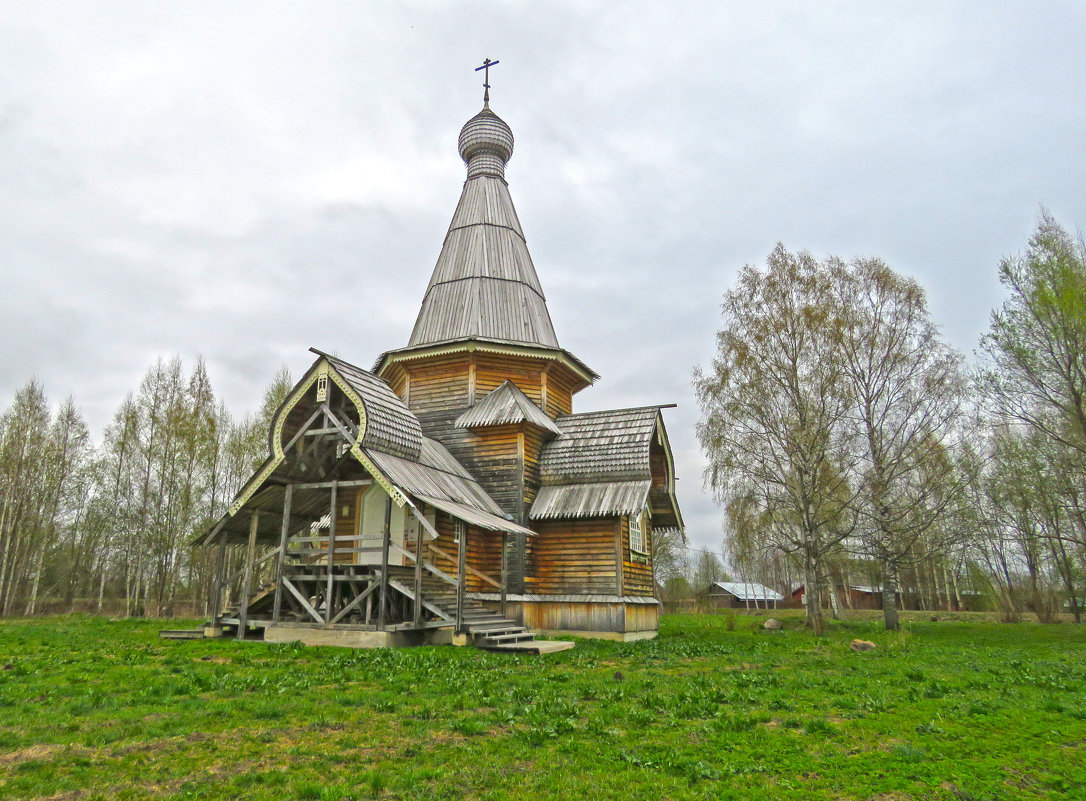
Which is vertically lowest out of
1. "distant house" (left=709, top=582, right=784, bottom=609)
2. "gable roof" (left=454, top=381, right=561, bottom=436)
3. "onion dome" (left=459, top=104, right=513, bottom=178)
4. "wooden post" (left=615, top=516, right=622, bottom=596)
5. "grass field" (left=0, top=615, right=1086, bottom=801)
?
"distant house" (left=709, top=582, right=784, bottom=609)

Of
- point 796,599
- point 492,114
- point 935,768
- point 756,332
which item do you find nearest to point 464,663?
point 935,768

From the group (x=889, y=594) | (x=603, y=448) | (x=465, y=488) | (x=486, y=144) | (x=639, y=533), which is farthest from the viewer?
(x=486, y=144)

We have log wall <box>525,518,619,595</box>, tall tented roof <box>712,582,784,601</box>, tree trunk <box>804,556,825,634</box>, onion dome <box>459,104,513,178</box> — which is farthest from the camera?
tall tented roof <box>712,582,784,601</box>

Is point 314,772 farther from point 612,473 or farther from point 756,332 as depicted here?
point 756,332

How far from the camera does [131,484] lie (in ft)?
92.7

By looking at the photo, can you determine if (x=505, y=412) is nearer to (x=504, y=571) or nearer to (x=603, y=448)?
(x=603, y=448)

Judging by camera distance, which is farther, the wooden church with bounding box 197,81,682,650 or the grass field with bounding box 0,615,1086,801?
the wooden church with bounding box 197,81,682,650

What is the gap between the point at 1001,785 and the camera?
16.5ft

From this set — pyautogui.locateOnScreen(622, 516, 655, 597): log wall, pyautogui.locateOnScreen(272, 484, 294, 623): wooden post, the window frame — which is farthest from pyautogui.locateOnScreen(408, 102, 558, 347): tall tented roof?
pyautogui.locateOnScreen(272, 484, 294, 623): wooden post

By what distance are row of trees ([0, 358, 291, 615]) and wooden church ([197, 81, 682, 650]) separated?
446 inches

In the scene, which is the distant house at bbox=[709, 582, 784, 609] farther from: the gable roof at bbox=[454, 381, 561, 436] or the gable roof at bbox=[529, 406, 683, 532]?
the gable roof at bbox=[454, 381, 561, 436]

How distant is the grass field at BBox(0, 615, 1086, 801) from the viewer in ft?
16.1

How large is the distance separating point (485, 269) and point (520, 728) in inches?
693

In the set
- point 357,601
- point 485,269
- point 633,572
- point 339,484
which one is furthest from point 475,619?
point 485,269
